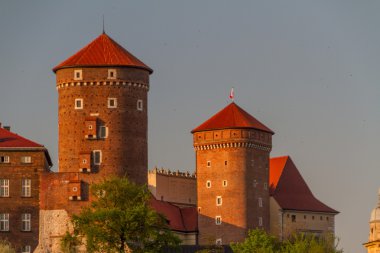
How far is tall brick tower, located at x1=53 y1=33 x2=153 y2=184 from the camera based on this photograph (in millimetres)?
108375

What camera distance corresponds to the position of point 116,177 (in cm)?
10356

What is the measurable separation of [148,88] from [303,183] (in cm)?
2860

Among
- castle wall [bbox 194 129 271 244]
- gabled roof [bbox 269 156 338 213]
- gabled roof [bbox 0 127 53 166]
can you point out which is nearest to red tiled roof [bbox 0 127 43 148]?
gabled roof [bbox 0 127 53 166]

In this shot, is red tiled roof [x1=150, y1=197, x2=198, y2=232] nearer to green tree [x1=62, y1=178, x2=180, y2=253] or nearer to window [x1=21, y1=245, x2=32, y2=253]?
window [x1=21, y1=245, x2=32, y2=253]

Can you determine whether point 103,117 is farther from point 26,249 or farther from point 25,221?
point 26,249

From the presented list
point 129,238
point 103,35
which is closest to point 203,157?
point 103,35

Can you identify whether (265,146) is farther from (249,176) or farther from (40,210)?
(40,210)

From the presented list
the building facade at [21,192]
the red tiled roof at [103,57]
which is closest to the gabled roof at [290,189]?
the red tiled roof at [103,57]

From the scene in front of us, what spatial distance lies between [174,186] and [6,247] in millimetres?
35707

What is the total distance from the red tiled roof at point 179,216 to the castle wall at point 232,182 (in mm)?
995

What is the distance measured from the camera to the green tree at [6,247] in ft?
330

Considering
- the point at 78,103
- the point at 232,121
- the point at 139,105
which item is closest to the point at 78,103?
the point at 78,103

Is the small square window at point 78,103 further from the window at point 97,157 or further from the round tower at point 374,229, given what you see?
the round tower at point 374,229

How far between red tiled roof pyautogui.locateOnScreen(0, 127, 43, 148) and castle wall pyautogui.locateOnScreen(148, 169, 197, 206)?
2538cm
